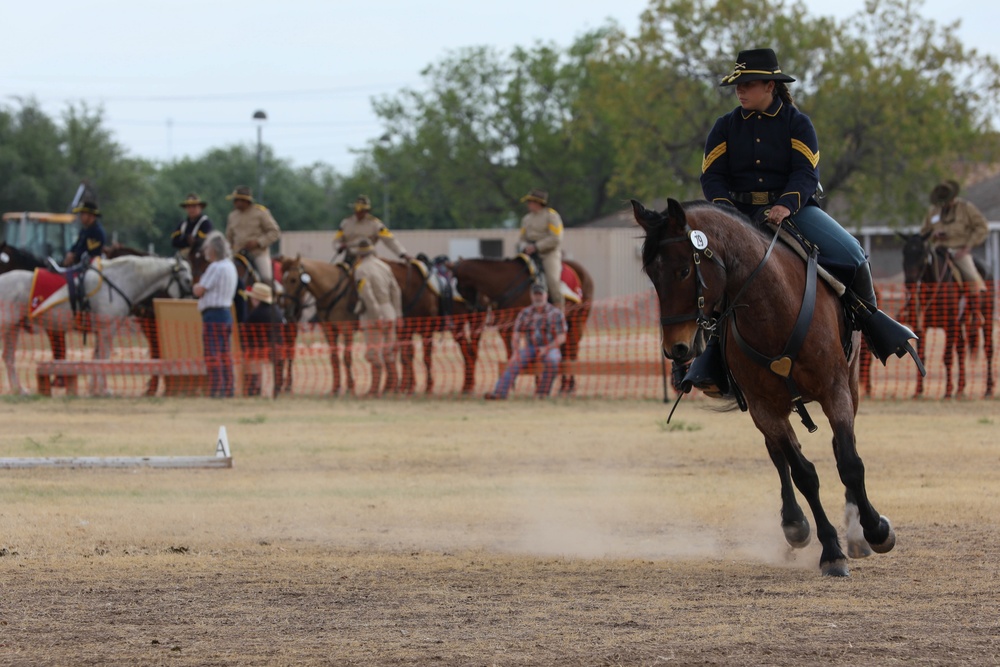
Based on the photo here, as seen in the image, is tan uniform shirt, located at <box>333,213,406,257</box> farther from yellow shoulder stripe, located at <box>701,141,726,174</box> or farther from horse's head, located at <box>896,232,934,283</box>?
yellow shoulder stripe, located at <box>701,141,726,174</box>

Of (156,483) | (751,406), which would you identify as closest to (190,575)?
(751,406)

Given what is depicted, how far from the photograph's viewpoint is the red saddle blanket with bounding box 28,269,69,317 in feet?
65.9

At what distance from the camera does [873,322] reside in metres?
7.82

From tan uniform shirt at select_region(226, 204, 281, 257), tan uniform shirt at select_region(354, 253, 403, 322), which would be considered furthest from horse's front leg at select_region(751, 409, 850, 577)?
tan uniform shirt at select_region(226, 204, 281, 257)

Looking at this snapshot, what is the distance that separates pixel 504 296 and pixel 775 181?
44.5ft

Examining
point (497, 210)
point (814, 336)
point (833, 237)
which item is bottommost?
point (814, 336)

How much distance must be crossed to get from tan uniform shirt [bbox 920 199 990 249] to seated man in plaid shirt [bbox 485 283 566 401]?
18.9 ft

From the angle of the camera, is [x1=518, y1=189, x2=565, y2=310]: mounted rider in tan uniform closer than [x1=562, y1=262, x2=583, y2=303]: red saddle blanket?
Yes

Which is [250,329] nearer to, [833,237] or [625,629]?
[833,237]

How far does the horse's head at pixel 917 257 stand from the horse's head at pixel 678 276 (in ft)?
45.5

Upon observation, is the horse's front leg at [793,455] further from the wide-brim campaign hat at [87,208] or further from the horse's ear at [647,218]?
the wide-brim campaign hat at [87,208]

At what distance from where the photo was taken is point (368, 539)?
8.90m

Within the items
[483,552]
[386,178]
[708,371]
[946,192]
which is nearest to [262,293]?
[946,192]

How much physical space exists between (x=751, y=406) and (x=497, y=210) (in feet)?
184
